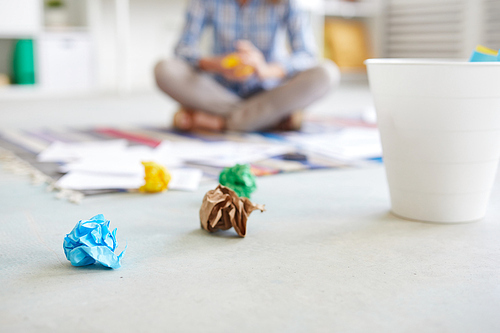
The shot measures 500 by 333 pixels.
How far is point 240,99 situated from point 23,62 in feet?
6.15

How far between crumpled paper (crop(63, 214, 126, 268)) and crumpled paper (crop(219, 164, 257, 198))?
1.37 ft

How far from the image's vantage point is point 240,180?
1.29m

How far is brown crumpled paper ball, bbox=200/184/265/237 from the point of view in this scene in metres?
1.06

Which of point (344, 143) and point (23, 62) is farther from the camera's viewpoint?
point (23, 62)

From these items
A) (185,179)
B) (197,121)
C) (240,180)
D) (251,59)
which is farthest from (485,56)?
(197,121)

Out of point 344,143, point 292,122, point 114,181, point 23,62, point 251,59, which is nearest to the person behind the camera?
point 114,181

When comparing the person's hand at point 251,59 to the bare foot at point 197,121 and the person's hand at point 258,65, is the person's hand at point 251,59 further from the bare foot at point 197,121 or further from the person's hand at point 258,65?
the bare foot at point 197,121

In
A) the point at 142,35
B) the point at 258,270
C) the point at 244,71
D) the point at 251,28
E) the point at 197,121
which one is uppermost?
the point at 142,35

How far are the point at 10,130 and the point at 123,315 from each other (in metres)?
1.85

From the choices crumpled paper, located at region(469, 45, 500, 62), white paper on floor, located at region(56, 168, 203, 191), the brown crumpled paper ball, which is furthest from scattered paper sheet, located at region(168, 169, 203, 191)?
crumpled paper, located at region(469, 45, 500, 62)

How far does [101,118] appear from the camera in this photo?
2.81 meters

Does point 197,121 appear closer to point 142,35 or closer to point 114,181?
point 114,181

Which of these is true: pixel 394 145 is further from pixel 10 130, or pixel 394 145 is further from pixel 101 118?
pixel 101 118

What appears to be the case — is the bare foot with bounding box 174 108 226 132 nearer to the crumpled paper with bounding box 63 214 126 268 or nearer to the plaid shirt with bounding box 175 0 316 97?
the plaid shirt with bounding box 175 0 316 97
